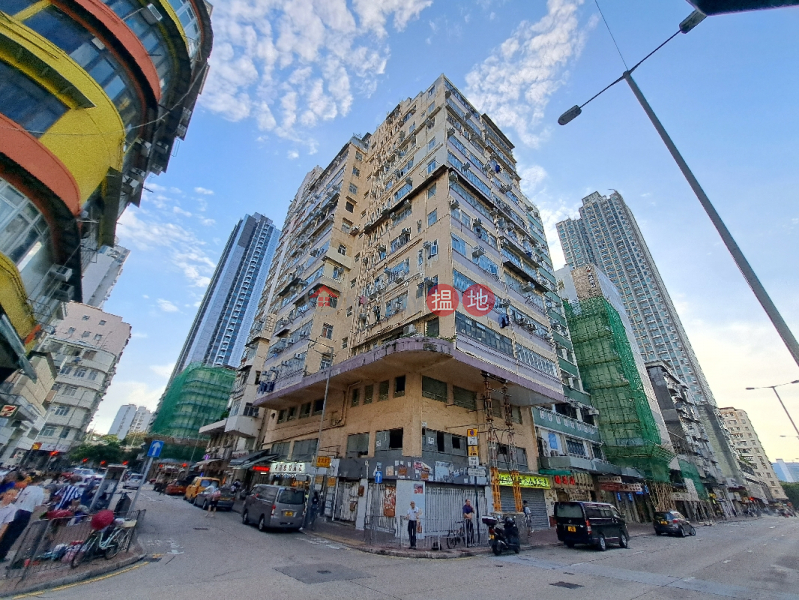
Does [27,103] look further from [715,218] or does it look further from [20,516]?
[715,218]

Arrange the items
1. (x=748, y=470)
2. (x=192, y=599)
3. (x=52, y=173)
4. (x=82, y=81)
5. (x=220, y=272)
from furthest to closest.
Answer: (x=220, y=272) < (x=748, y=470) < (x=82, y=81) < (x=52, y=173) < (x=192, y=599)

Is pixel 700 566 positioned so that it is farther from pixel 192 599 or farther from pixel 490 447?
pixel 192 599

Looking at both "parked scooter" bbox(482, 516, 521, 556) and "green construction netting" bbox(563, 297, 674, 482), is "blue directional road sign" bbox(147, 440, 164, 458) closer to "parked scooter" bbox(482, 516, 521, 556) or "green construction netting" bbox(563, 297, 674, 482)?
"parked scooter" bbox(482, 516, 521, 556)

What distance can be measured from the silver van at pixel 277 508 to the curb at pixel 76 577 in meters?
6.59

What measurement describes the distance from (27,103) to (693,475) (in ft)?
222

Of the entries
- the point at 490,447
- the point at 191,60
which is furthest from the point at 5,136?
the point at 490,447

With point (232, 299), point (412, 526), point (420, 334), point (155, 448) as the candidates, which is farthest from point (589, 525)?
point (232, 299)

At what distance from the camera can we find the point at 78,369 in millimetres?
54500

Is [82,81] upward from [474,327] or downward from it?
upward

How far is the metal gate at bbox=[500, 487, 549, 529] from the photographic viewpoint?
20.9 m

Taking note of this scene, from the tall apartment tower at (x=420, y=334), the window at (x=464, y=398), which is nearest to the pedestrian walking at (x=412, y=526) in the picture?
the tall apartment tower at (x=420, y=334)

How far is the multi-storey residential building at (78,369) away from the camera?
165ft

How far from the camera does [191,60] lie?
681 inches

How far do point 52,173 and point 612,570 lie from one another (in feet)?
71.3
